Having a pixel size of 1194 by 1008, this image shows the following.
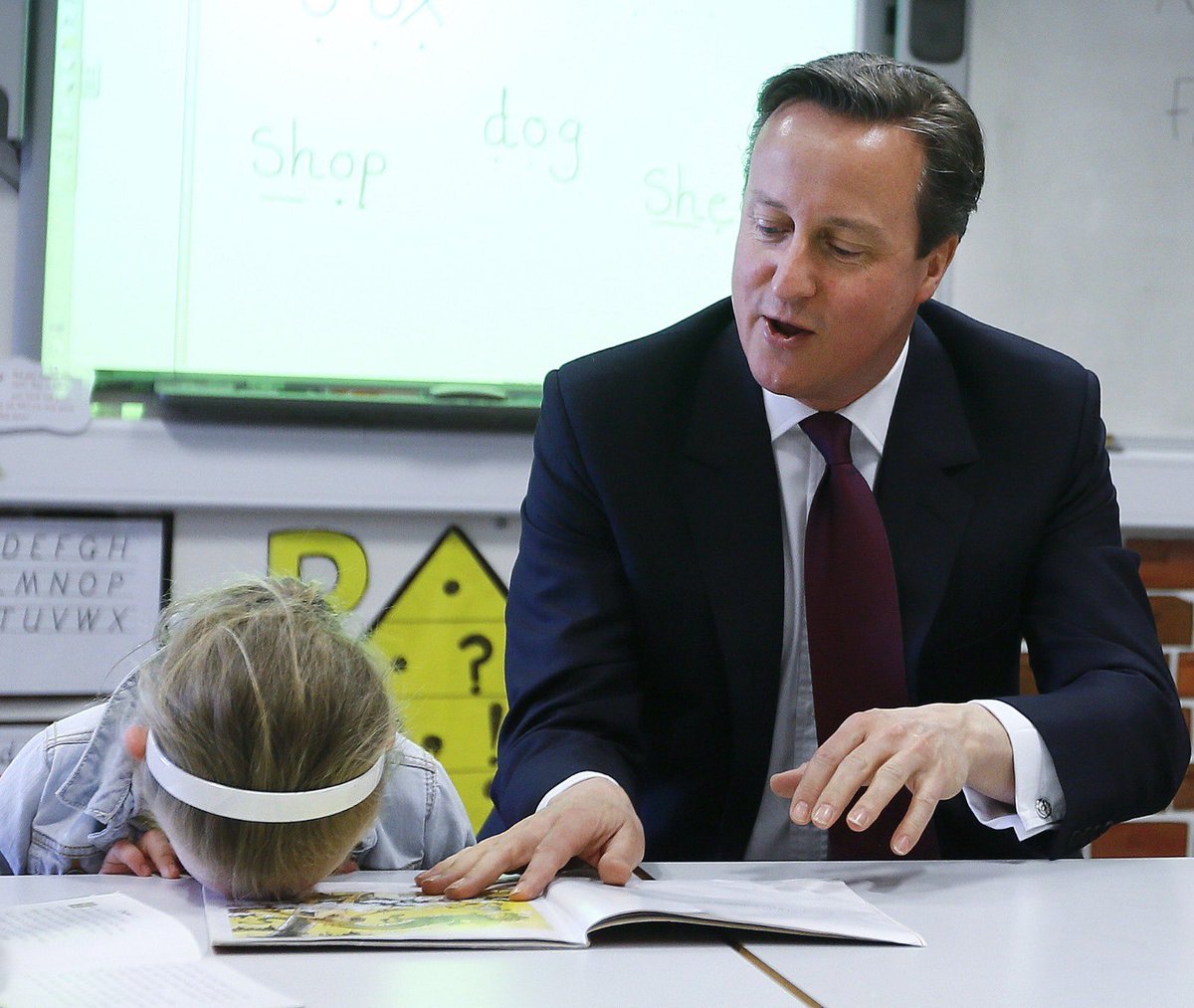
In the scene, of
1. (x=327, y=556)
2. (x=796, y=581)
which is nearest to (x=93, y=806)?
(x=796, y=581)

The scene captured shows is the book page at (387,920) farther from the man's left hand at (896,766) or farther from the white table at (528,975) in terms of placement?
the man's left hand at (896,766)

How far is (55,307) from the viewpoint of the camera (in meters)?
1.74

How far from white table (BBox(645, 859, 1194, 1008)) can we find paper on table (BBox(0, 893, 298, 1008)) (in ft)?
1.07

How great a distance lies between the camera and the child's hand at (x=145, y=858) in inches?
40.4

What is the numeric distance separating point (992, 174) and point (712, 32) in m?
0.49

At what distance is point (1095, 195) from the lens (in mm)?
2121

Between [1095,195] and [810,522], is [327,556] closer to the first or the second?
[810,522]

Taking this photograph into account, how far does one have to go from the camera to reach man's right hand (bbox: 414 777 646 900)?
947mm

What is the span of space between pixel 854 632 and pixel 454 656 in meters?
0.76

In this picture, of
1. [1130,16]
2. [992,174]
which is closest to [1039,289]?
[992,174]

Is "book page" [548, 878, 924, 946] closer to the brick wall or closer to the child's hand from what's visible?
the child's hand

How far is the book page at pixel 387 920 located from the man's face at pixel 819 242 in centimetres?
61

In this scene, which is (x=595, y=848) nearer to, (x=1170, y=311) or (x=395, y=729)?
(x=395, y=729)

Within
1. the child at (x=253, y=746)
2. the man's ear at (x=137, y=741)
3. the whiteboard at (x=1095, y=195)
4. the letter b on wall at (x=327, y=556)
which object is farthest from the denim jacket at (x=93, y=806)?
the whiteboard at (x=1095, y=195)
